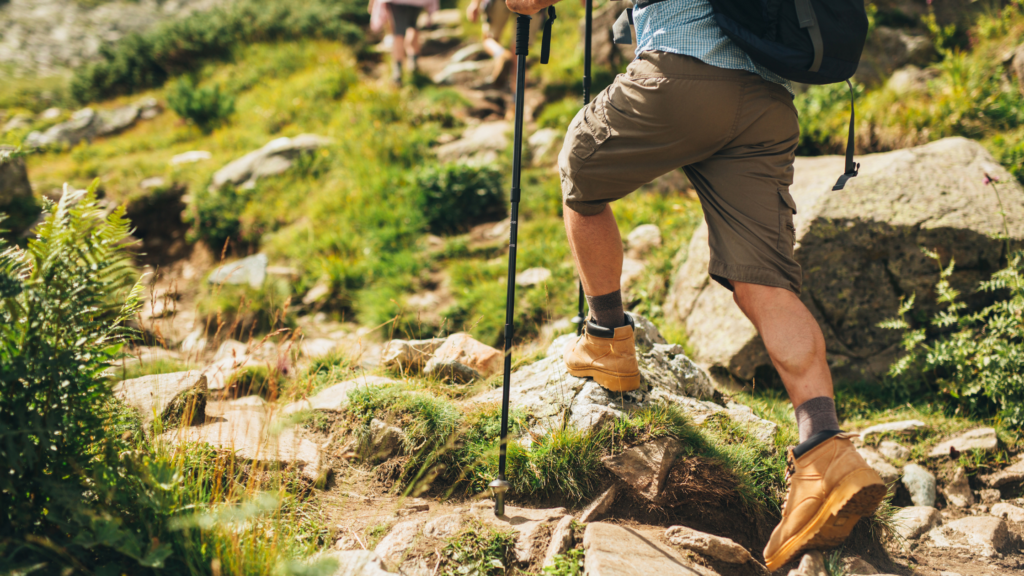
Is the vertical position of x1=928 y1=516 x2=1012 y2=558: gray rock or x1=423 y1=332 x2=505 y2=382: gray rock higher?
x1=423 y1=332 x2=505 y2=382: gray rock

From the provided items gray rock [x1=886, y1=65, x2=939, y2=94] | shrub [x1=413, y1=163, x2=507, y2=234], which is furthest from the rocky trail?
gray rock [x1=886, y1=65, x2=939, y2=94]

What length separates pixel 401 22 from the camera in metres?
9.61

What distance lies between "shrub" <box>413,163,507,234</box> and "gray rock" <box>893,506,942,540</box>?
4.98 m

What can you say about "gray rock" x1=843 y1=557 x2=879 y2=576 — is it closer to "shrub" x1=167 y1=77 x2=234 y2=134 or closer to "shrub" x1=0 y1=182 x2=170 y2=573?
"shrub" x1=0 y1=182 x2=170 y2=573

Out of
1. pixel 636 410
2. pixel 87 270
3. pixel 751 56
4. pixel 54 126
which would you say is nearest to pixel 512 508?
pixel 636 410

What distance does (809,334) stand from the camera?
2109mm

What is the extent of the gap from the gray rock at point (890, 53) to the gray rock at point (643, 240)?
3.16 metres

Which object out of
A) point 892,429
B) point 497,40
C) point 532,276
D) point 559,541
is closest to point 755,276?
point 559,541

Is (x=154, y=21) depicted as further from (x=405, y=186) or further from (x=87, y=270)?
(x=87, y=270)

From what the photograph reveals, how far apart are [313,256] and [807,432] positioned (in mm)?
5728

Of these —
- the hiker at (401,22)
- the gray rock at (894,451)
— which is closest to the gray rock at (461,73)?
the hiker at (401,22)

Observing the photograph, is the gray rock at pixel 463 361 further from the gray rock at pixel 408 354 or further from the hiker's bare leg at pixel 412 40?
the hiker's bare leg at pixel 412 40

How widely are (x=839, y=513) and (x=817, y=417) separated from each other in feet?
1.04

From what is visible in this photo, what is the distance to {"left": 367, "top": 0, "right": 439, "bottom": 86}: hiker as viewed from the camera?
31.4ft
